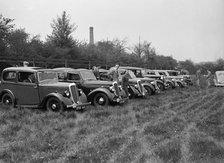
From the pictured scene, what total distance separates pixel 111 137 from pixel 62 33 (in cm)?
2265

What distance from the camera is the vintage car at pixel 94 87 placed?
11133 mm

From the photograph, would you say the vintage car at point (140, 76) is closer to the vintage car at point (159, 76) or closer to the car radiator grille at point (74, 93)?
the vintage car at point (159, 76)

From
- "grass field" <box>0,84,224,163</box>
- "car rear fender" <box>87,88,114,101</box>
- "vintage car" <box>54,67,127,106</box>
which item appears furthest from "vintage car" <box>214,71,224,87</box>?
"grass field" <box>0,84,224,163</box>

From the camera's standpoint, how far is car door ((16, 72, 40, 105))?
9875mm

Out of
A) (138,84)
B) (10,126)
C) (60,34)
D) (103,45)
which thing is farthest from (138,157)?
(103,45)

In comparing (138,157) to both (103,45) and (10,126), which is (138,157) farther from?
(103,45)

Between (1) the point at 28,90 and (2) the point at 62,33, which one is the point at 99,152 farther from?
(2) the point at 62,33

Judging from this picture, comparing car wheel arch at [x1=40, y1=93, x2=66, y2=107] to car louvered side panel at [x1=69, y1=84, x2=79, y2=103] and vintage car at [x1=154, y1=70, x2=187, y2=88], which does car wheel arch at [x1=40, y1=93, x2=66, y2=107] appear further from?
vintage car at [x1=154, y1=70, x2=187, y2=88]

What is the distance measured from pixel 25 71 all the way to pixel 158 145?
616cm

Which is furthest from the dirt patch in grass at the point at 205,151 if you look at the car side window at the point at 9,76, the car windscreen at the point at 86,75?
the car windscreen at the point at 86,75

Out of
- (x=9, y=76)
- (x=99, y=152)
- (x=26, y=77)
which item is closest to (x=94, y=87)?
(x=26, y=77)

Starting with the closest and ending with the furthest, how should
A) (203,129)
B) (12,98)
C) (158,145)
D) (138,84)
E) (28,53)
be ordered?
(158,145) → (203,129) → (12,98) → (138,84) → (28,53)

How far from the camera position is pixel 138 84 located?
1478 centimetres

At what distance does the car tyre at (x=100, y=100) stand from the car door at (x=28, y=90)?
7.55 ft
